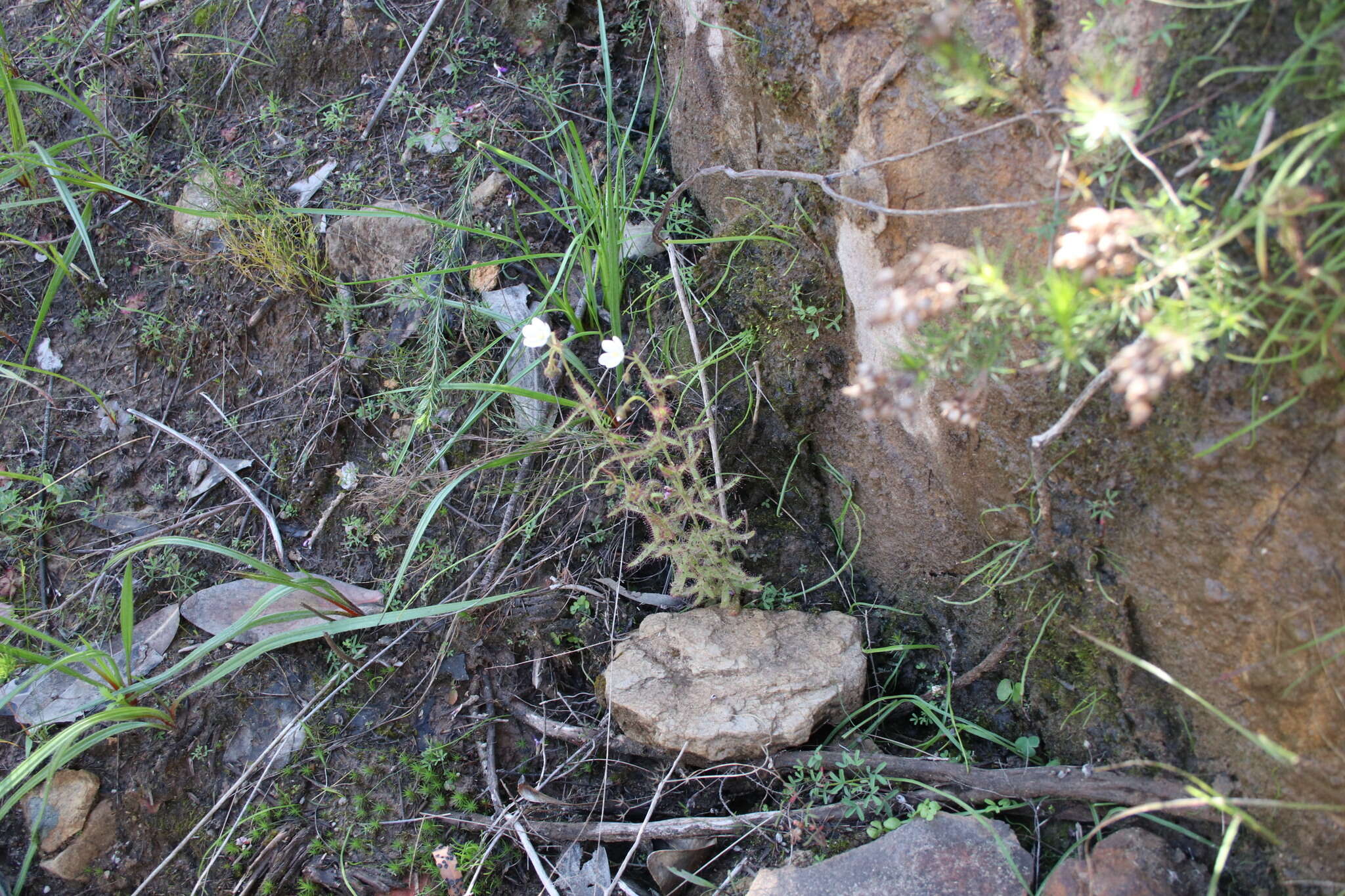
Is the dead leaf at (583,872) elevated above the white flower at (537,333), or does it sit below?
below

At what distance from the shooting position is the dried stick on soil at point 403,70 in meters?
2.86

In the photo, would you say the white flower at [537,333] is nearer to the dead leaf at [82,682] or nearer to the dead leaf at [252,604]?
the dead leaf at [252,604]

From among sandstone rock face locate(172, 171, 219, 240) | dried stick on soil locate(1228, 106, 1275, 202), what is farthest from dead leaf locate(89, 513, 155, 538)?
dried stick on soil locate(1228, 106, 1275, 202)

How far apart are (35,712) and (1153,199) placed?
9.49ft

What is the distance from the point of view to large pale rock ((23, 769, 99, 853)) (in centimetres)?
215

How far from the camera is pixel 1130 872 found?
1.53 metres

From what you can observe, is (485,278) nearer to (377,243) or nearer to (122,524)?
(377,243)

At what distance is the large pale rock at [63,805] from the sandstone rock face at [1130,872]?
2.27 meters

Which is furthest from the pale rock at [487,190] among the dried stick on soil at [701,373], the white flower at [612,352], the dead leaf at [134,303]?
the dead leaf at [134,303]

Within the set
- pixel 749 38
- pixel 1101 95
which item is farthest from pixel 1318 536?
pixel 749 38

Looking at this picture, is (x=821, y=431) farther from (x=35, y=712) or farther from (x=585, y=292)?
(x=35, y=712)

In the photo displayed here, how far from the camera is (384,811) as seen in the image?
2080mm

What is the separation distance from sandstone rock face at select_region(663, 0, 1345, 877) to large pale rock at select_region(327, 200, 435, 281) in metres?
1.07

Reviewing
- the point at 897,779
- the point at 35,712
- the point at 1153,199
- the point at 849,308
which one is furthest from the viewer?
the point at 35,712
